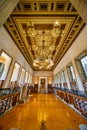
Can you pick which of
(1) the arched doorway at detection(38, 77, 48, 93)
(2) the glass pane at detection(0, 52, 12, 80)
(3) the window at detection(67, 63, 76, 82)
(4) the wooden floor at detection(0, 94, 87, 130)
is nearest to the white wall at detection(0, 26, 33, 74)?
(2) the glass pane at detection(0, 52, 12, 80)

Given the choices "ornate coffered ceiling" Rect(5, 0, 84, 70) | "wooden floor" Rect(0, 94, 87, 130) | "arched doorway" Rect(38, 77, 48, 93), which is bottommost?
"wooden floor" Rect(0, 94, 87, 130)

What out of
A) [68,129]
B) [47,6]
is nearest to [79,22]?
[47,6]

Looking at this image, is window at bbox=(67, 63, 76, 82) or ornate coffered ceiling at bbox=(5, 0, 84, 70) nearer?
ornate coffered ceiling at bbox=(5, 0, 84, 70)

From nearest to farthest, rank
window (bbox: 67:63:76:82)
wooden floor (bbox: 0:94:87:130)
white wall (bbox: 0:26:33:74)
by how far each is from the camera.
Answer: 1. wooden floor (bbox: 0:94:87:130)
2. white wall (bbox: 0:26:33:74)
3. window (bbox: 67:63:76:82)

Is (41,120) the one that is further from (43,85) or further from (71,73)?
(43,85)

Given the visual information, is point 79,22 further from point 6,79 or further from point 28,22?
point 6,79

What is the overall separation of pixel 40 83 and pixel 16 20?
13320 millimetres

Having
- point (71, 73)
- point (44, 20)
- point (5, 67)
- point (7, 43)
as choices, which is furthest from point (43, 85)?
point (44, 20)

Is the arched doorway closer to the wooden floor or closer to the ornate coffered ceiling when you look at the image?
the wooden floor

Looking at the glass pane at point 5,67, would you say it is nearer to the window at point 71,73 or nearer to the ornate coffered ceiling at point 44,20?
the ornate coffered ceiling at point 44,20

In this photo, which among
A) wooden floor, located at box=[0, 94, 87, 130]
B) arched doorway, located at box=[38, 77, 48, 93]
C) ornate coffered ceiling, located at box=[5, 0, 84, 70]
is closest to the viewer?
wooden floor, located at box=[0, 94, 87, 130]

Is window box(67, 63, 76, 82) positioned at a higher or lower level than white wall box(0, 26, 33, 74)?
lower

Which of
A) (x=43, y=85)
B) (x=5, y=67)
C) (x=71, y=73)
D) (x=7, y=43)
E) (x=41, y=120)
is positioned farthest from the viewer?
(x=43, y=85)

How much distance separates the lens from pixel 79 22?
3867 mm
